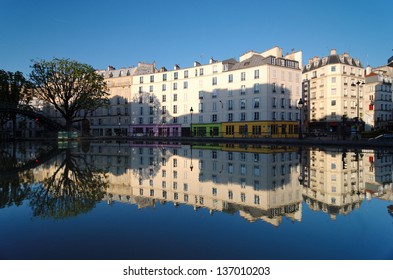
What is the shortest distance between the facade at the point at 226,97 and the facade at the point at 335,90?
482 inches

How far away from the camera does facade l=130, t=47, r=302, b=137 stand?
51375 mm

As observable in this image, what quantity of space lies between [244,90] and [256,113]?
5155mm

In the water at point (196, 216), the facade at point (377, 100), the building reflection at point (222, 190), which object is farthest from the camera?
the facade at point (377, 100)

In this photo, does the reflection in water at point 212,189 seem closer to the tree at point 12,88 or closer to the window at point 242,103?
the window at point 242,103

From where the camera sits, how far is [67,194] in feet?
28.8

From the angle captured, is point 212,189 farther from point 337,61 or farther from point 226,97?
point 337,61

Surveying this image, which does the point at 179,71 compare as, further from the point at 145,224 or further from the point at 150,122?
the point at 145,224

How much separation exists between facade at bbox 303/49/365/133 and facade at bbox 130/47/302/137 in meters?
12.2

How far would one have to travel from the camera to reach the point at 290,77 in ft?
177

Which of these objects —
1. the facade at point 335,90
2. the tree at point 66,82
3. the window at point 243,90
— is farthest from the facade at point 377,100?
the tree at point 66,82

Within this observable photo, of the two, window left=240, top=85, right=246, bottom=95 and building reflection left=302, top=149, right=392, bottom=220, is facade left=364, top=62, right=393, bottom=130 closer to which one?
window left=240, top=85, right=246, bottom=95

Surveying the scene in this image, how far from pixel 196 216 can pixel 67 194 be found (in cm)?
439

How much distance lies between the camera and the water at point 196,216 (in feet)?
15.7
